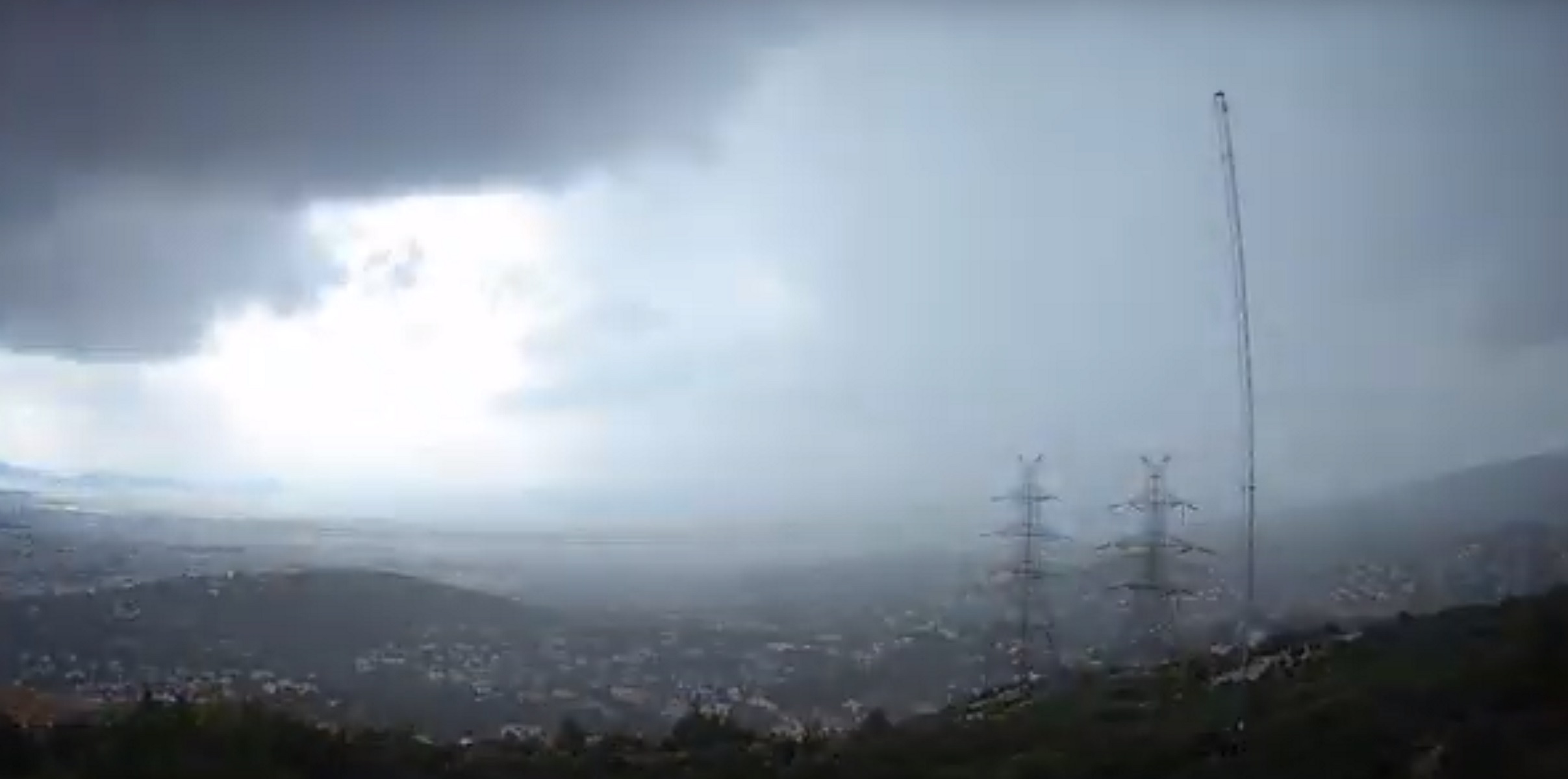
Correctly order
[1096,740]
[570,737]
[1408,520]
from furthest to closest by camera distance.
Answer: [1408,520], [570,737], [1096,740]

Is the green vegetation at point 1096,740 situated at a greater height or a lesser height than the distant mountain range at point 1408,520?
lesser

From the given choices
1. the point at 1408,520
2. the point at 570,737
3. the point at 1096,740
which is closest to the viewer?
the point at 1096,740

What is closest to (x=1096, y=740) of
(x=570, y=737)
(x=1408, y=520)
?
(x=570, y=737)

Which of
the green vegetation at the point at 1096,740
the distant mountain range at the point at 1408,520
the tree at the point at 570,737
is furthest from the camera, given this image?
the distant mountain range at the point at 1408,520

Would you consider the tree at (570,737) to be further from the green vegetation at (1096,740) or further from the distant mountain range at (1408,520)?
the distant mountain range at (1408,520)

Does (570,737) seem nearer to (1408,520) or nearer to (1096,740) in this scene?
(1096,740)

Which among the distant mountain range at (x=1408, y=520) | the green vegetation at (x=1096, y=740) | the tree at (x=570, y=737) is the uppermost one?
the distant mountain range at (x=1408, y=520)

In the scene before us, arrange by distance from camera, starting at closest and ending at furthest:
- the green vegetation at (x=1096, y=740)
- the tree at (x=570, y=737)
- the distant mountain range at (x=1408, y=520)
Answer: the green vegetation at (x=1096, y=740) < the tree at (x=570, y=737) < the distant mountain range at (x=1408, y=520)

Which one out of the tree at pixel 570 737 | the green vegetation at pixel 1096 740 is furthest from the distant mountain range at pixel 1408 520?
the tree at pixel 570 737

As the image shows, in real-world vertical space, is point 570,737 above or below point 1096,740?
below
